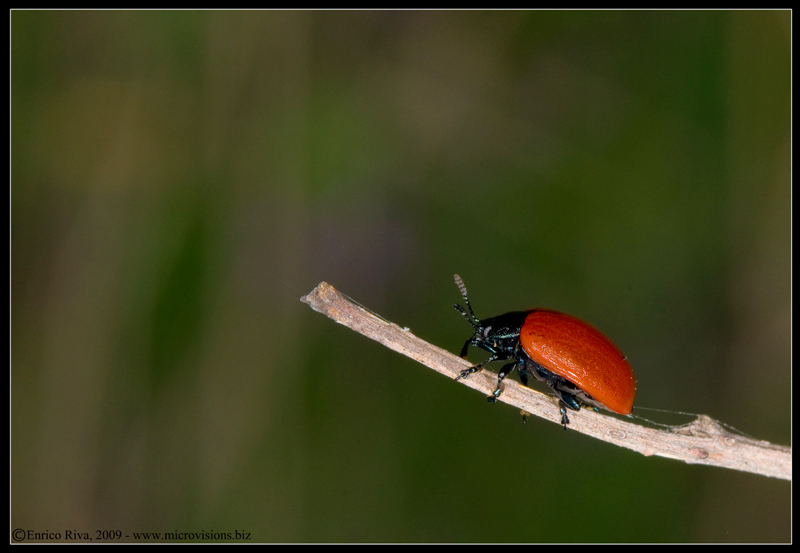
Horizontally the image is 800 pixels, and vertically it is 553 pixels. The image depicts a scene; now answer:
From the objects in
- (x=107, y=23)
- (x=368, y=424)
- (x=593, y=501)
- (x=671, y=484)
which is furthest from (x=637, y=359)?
(x=107, y=23)

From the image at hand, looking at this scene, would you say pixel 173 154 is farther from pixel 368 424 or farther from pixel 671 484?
pixel 671 484

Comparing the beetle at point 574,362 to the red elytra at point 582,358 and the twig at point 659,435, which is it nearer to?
the red elytra at point 582,358

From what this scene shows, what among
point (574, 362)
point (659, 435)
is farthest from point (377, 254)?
point (659, 435)

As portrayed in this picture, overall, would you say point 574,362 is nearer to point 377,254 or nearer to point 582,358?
point 582,358

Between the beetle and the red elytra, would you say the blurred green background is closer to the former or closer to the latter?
the beetle

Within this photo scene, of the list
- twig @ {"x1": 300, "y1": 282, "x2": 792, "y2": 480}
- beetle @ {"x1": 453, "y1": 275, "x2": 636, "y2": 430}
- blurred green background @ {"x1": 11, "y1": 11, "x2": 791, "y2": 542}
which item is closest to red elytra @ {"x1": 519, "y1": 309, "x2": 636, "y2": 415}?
beetle @ {"x1": 453, "y1": 275, "x2": 636, "y2": 430}

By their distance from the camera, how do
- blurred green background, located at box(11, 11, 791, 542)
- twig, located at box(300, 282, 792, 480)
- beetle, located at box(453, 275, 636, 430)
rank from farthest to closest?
1. blurred green background, located at box(11, 11, 791, 542)
2. beetle, located at box(453, 275, 636, 430)
3. twig, located at box(300, 282, 792, 480)
